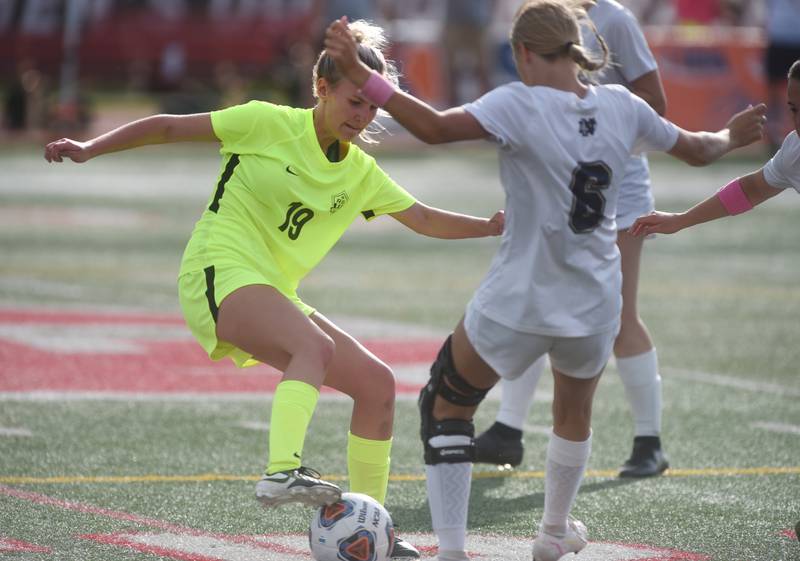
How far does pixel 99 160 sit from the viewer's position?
25047 mm

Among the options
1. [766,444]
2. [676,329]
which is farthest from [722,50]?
[766,444]

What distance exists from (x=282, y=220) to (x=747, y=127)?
1.78m

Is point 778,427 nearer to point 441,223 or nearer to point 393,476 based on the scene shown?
point 393,476

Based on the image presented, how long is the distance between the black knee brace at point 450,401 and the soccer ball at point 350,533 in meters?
0.32

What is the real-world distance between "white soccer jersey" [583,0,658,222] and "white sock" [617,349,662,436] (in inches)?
27.1

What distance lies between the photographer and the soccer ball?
515 cm

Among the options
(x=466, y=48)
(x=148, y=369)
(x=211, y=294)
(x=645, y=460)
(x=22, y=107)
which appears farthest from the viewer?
(x=22, y=107)

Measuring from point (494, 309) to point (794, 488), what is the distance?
7.83 feet

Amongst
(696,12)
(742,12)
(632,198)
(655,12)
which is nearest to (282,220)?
(632,198)

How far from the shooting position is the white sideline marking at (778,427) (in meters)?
7.84

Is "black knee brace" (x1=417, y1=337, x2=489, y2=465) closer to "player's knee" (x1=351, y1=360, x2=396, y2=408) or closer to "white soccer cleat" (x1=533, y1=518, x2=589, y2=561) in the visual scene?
"white soccer cleat" (x1=533, y1=518, x2=589, y2=561)

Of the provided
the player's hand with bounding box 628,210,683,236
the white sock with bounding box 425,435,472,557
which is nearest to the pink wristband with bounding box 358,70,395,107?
the white sock with bounding box 425,435,472,557

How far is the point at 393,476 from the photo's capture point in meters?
6.80

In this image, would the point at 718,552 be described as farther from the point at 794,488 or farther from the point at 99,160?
the point at 99,160
